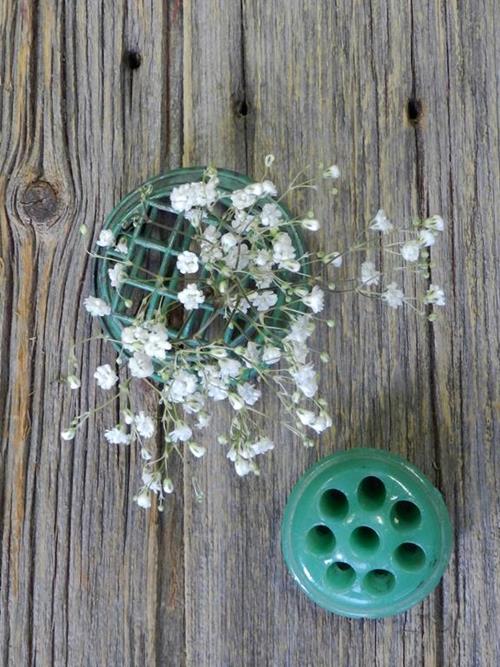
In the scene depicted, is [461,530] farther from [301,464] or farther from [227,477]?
[227,477]

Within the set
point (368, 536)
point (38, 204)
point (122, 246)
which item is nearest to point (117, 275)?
point (122, 246)

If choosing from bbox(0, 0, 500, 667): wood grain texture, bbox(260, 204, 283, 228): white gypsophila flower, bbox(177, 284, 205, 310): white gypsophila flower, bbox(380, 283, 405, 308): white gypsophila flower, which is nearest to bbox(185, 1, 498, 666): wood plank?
bbox(0, 0, 500, 667): wood grain texture

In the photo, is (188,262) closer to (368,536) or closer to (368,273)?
(368,273)

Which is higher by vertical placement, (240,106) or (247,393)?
(240,106)

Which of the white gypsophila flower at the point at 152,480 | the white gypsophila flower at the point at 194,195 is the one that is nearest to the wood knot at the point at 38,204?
the white gypsophila flower at the point at 194,195

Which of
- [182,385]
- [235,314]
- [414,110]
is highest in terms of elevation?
[414,110]

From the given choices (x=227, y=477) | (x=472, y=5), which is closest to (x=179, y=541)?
(x=227, y=477)

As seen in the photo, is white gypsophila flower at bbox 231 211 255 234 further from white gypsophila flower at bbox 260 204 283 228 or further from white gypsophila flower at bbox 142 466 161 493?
white gypsophila flower at bbox 142 466 161 493
